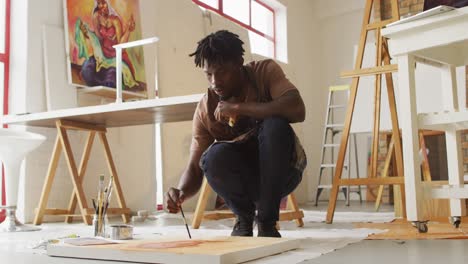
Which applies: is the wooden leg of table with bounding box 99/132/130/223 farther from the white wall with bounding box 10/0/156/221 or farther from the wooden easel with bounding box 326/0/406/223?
the wooden easel with bounding box 326/0/406/223

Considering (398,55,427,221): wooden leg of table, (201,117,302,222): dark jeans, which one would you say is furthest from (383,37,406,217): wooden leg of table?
(201,117,302,222): dark jeans

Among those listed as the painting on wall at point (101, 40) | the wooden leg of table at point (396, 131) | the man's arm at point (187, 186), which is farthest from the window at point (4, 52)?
the wooden leg of table at point (396, 131)

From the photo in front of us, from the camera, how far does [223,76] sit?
1.78 m

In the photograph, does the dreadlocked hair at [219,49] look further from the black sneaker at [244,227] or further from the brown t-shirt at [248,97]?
the black sneaker at [244,227]

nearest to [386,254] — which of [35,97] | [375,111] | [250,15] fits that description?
[375,111]

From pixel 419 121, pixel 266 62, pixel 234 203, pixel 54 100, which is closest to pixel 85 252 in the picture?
pixel 234 203

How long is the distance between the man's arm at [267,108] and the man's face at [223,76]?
0.05 meters

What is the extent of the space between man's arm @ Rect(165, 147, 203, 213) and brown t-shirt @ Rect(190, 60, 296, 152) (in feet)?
0.20

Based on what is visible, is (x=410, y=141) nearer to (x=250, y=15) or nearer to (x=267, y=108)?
(x=267, y=108)

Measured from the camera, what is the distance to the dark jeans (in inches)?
71.7

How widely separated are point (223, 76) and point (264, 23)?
577cm

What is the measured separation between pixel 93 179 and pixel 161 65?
1.36 m

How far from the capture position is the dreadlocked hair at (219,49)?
1766 millimetres

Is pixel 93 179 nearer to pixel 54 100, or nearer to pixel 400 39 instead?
pixel 54 100
